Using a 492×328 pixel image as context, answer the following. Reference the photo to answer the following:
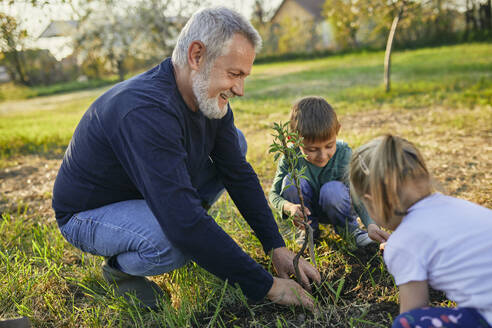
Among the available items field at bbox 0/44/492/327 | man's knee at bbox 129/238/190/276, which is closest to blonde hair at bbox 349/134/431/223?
field at bbox 0/44/492/327

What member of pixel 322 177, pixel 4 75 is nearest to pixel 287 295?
pixel 322 177

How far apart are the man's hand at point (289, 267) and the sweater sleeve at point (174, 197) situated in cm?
32

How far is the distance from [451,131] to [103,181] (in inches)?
189

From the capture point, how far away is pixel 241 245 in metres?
2.65

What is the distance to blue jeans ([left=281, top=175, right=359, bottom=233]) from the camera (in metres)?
2.51

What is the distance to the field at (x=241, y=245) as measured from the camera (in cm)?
197

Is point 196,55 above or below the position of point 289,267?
above

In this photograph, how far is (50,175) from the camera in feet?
16.4

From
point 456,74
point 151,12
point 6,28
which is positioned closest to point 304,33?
point 151,12

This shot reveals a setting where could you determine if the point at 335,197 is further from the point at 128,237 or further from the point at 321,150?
the point at 128,237

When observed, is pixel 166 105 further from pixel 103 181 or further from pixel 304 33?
pixel 304 33

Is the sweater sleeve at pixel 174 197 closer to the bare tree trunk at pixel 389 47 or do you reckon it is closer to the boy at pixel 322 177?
the boy at pixel 322 177

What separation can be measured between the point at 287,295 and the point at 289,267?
295mm

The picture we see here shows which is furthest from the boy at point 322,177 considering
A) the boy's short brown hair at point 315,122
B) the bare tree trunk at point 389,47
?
the bare tree trunk at point 389,47
